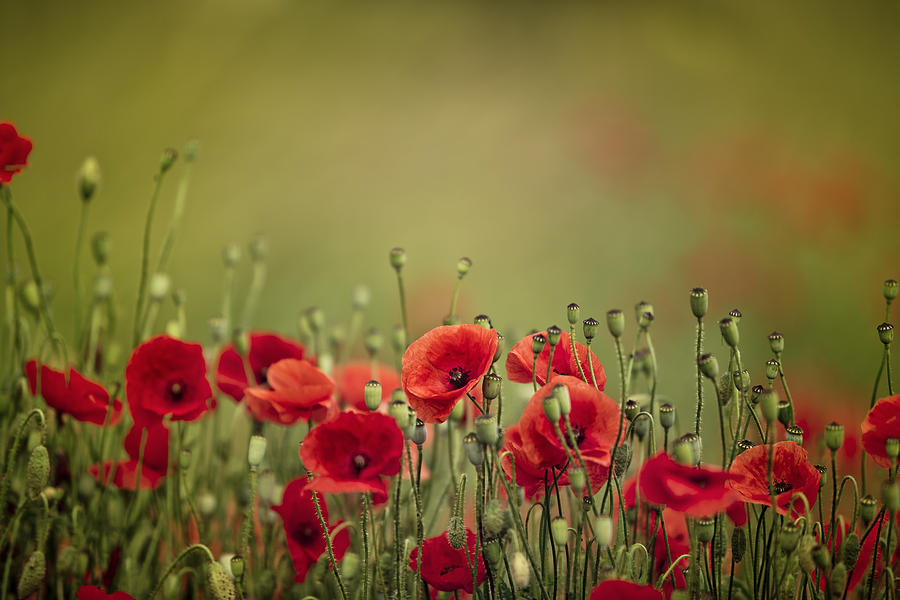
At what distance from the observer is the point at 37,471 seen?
602 millimetres

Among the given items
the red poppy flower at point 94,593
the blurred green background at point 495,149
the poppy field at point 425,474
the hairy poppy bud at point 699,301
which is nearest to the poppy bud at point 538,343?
the poppy field at point 425,474

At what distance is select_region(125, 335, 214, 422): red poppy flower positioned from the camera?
0.66 metres

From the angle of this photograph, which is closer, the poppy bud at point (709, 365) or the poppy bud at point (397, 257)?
the poppy bud at point (709, 365)

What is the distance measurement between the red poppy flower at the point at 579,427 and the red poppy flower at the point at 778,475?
0.29 ft

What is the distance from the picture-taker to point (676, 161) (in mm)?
2018

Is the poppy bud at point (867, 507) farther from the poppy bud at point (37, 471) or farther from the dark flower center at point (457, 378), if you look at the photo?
the poppy bud at point (37, 471)

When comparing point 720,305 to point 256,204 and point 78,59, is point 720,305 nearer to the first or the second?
point 256,204

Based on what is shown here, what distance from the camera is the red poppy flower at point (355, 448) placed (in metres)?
0.55

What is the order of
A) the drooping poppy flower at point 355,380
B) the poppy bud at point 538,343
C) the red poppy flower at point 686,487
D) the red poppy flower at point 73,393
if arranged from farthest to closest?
the drooping poppy flower at point 355,380, the red poppy flower at point 73,393, the poppy bud at point 538,343, the red poppy flower at point 686,487

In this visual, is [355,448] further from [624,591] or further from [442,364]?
[624,591]

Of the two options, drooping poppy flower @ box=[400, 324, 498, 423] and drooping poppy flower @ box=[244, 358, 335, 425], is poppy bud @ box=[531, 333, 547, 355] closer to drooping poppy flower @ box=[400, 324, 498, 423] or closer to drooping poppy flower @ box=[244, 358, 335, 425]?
drooping poppy flower @ box=[400, 324, 498, 423]

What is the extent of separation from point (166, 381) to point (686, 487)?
43 centimetres

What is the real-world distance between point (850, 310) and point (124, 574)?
5.41 ft

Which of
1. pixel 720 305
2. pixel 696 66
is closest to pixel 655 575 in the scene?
pixel 720 305
